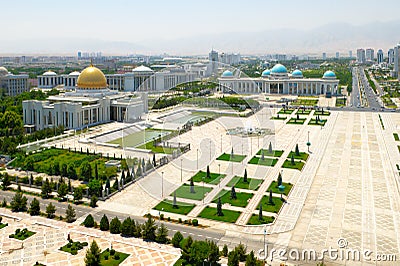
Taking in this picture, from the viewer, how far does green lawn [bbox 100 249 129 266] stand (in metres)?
13.0

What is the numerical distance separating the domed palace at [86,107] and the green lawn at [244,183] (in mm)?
15964

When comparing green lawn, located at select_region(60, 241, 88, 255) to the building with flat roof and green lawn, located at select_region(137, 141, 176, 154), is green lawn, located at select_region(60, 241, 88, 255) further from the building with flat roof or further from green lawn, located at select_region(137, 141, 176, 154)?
the building with flat roof

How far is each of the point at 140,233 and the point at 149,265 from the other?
2.37 meters

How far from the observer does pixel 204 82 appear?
2378 cm

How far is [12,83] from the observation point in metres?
59.2

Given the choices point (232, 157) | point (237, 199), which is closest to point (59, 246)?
point (237, 199)

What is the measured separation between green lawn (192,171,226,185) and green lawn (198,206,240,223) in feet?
11.4

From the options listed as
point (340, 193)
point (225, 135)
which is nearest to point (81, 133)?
point (225, 135)

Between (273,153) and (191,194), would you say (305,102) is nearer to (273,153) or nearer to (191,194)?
(273,153)

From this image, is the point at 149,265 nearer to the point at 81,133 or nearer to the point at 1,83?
the point at 81,133

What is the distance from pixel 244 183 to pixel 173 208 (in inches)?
190

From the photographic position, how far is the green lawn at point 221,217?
1662 cm

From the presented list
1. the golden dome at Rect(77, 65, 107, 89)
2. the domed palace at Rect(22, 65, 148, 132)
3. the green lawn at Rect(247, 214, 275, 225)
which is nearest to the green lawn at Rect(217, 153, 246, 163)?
the green lawn at Rect(247, 214, 275, 225)

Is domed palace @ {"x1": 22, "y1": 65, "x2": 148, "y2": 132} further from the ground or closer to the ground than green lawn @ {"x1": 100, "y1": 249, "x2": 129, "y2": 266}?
further from the ground
